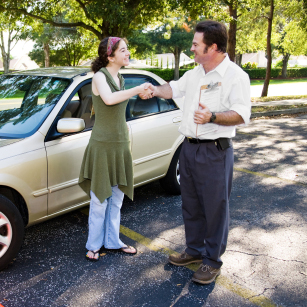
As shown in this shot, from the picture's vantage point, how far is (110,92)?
2.96m

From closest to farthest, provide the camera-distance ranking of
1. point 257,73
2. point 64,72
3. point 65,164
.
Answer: point 65,164
point 64,72
point 257,73

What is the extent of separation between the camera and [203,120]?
2621mm

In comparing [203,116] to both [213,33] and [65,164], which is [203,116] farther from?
[65,164]

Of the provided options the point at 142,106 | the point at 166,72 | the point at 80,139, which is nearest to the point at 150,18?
the point at 142,106

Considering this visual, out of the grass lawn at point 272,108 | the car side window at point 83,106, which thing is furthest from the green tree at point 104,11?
the car side window at point 83,106

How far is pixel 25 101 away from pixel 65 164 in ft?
3.00

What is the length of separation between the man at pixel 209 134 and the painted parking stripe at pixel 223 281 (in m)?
0.09

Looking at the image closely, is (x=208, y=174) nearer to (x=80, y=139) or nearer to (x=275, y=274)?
(x=275, y=274)

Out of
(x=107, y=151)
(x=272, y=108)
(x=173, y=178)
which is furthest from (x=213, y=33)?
(x=272, y=108)

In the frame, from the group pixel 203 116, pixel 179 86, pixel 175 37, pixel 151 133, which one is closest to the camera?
pixel 203 116

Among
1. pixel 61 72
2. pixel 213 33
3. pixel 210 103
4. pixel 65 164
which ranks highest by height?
pixel 213 33

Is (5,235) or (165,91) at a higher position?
(165,91)

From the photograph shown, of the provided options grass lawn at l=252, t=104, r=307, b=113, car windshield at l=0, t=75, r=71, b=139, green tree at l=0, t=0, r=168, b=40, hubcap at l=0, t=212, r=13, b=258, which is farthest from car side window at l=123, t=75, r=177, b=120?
grass lawn at l=252, t=104, r=307, b=113

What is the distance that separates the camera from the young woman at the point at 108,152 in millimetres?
3023
